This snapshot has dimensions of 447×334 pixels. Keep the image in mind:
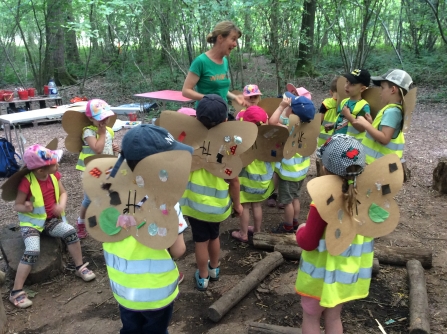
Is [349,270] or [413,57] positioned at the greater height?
[413,57]

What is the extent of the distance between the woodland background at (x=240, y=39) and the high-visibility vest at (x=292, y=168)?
476 centimetres

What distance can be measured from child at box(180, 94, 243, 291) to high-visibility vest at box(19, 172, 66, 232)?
127cm

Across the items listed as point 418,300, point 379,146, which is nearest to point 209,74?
point 379,146

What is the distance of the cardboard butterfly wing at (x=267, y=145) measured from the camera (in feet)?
11.8

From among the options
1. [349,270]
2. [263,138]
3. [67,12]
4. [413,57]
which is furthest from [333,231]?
[413,57]

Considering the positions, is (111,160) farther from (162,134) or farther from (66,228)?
(66,228)

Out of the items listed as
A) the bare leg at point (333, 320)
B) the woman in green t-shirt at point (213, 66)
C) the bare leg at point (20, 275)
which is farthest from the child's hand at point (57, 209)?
the bare leg at point (333, 320)

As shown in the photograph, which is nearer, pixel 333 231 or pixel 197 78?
pixel 333 231

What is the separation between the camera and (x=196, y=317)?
2.90m

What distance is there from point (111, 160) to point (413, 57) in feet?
52.5

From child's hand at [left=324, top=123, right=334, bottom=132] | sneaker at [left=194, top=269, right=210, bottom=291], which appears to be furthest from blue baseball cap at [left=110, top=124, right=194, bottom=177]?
child's hand at [left=324, top=123, right=334, bottom=132]

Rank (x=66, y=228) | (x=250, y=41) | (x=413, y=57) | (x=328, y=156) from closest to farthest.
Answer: (x=328, y=156) → (x=66, y=228) → (x=250, y=41) → (x=413, y=57)

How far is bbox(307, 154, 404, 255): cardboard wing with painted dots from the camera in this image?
6.19ft

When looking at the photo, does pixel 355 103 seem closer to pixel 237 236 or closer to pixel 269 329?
pixel 237 236
